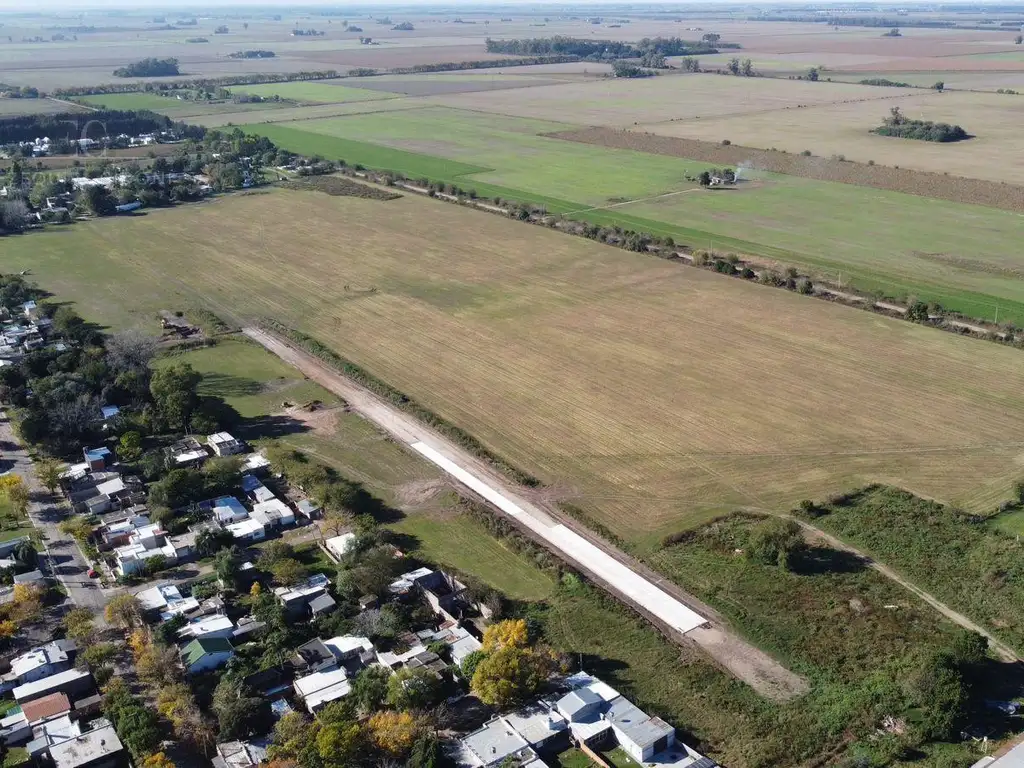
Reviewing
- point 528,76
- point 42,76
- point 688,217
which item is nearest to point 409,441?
point 688,217

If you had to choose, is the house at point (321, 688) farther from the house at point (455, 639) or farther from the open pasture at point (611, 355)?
the open pasture at point (611, 355)

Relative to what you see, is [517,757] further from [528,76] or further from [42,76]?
[42,76]

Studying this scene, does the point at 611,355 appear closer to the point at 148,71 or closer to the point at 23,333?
the point at 23,333

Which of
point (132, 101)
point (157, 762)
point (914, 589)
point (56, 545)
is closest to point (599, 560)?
point (914, 589)

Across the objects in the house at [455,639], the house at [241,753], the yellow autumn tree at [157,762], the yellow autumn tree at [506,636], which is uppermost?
the yellow autumn tree at [506,636]

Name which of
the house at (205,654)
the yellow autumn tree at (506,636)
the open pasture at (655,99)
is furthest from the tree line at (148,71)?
the yellow autumn tree at (506,636)

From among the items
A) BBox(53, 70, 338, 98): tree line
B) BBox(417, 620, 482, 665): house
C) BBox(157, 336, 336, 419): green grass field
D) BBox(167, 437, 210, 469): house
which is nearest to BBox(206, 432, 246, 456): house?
BBox(167, 437, 210, 469): house

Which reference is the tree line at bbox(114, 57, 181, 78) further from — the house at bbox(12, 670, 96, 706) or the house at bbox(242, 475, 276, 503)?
the house at bbox(12, 670, 96, 706)
